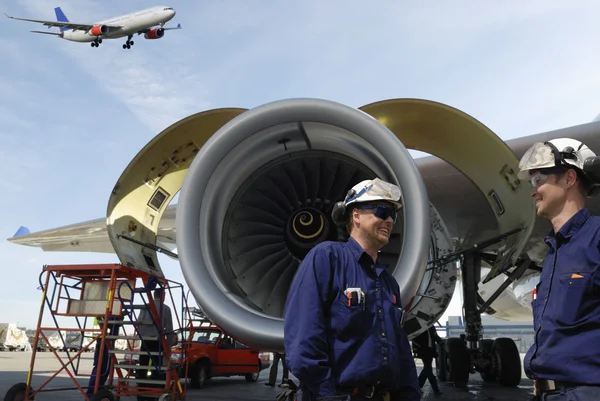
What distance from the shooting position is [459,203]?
19.9ft

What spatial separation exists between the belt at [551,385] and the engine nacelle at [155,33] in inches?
1310

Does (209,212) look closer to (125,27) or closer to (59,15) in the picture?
(125,27)

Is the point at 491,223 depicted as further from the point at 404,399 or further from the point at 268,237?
the point at 404,399

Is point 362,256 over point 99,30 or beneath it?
beneath

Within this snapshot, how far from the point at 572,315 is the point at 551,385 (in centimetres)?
22

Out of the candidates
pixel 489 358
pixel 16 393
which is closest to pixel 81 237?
pixel 16 393

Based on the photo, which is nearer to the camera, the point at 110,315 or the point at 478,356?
the point at 110,315

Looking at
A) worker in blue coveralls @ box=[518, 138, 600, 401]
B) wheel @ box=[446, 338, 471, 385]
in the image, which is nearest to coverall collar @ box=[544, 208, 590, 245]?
worker in blue coveralls @ box=[518, 138, 600, 401]

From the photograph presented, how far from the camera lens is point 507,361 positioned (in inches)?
276

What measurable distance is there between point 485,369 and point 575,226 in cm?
611

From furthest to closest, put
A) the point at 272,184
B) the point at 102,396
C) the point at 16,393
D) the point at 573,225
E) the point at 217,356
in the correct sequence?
the point at 217,356 < the point at 16,393 < the point at 102,396 < the point at 272,184 < the point at 573,225

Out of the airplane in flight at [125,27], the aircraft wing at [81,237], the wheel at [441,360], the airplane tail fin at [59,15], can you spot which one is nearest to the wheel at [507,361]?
the wheel at [441,360]

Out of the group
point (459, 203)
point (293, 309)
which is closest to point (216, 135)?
point (293, 309)

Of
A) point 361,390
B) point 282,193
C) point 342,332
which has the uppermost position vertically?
point 282,193
